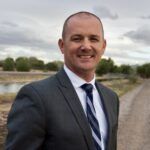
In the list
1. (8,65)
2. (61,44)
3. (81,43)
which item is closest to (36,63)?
(8,65)

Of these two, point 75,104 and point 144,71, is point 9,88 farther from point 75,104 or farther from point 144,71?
point 144,71

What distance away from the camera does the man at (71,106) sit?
269 centimetres

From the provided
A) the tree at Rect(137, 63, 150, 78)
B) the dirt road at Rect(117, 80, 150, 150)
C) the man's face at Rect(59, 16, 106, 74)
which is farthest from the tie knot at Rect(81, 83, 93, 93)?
the tree at Rect(137, 63, 150, 78)

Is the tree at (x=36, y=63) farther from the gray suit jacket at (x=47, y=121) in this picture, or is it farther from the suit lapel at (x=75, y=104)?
the gray suit jacket at (x=47, y=121)

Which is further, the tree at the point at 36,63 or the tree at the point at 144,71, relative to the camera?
the tree at the point at 144,71

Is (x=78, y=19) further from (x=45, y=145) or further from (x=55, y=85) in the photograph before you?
(x=45, y=145)

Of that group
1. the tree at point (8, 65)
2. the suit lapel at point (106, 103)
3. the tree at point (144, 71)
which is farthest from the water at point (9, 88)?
the tree at point (144, 71)

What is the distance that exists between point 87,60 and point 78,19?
286mm

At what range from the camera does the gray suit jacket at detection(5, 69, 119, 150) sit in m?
2.67

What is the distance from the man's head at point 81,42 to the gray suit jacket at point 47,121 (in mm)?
198

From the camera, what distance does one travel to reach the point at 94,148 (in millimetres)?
2820

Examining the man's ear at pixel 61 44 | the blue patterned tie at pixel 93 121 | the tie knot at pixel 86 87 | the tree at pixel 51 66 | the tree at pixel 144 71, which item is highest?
the man's ear at pixel 61 44

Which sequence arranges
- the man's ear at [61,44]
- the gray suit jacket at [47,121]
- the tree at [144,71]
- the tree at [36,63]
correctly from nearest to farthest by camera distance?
the gray suit jacket at [47,121] < the man's ear at [61,44] < the tree at [36,63] < the tree at [144,71]

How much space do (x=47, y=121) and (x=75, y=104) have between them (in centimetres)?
24
